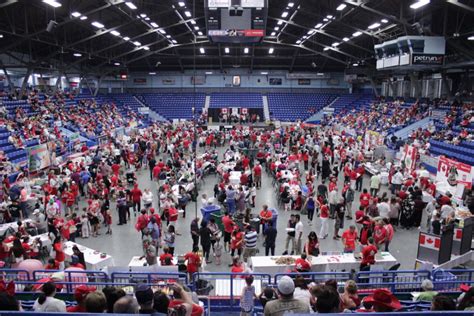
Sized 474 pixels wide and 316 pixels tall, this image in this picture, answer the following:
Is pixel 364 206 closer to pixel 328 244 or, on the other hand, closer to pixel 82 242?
pixel 328 244

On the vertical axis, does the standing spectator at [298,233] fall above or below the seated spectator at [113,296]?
below

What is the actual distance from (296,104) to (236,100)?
7343 mm

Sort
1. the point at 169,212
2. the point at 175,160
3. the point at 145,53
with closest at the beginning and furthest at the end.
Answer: the point at 169,212 < the point at 175,160 < the point at 145,53

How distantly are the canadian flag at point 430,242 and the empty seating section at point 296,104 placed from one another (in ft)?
113

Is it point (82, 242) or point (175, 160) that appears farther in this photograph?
point (175, 160)

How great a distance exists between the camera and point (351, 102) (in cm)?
Result: 4441

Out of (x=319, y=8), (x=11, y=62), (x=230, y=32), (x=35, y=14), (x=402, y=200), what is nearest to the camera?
(x=402, y=200)

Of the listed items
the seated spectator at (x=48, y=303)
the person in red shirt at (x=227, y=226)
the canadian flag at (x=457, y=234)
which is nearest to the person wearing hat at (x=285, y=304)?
the seated spectator at (x=48, y=303)

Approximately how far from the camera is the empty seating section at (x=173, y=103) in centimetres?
4394

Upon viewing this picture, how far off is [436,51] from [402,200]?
11.4 metres

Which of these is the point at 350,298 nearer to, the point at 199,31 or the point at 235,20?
the point at 235,20

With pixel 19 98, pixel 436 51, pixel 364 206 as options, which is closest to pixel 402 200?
pixel 364 206

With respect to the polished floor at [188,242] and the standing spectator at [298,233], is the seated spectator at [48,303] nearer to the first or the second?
the polished floor at [188,242]

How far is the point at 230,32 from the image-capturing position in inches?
Answer: 656
